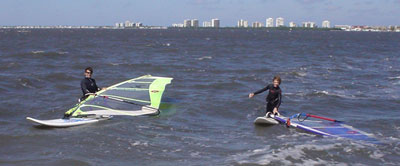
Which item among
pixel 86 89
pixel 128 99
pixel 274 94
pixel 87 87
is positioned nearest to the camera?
pixel 274 94

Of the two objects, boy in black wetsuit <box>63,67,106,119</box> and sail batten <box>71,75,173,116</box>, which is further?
sail batten <box>71,75,173,116</box>

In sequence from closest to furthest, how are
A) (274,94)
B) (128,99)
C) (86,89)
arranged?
(274,94) → (86,89) → (128,99)

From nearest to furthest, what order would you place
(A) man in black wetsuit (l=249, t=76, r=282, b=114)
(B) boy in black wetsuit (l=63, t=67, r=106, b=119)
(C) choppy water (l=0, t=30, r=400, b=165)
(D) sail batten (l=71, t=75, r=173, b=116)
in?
(C) choppy water (l=0, t=30, r=400, b=165)
(A) man in black wetsuit (l=249, t=76, r=282, b=114)
(B) boy in black wetsuit (l=63, t=67, r=106, b=119)
(D) sail batten (l=71, t=75, r=173, b=116)

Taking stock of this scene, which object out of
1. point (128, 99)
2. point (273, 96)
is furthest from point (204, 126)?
point (128, 99)

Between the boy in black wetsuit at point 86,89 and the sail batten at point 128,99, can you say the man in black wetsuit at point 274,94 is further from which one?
the boy in black wetsuit at point 86,89

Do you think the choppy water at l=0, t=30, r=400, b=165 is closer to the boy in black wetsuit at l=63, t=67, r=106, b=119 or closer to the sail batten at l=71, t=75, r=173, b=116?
the sail batten at l=71, t=75, r=173, b=116

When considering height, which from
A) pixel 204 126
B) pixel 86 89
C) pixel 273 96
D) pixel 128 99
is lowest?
pixel 204 126

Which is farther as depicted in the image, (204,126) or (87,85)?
(87,85)

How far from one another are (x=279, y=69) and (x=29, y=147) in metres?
19.8

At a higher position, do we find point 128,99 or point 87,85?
point 87,85

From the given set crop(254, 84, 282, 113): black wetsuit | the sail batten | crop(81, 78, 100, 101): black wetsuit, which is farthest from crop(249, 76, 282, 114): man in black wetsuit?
crop(81, 78, 100, 101): black wetsuit

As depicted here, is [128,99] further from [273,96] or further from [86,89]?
[273,96]

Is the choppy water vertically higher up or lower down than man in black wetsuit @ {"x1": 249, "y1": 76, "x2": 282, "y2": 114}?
lower down

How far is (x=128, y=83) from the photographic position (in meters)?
13.0
